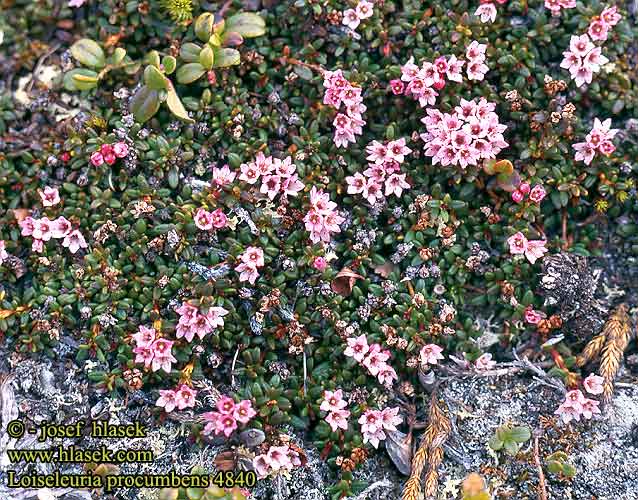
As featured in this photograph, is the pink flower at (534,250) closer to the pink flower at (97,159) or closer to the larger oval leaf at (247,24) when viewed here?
the larger oval leaf at (247,24)

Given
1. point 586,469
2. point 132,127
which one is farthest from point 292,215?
point 586,469

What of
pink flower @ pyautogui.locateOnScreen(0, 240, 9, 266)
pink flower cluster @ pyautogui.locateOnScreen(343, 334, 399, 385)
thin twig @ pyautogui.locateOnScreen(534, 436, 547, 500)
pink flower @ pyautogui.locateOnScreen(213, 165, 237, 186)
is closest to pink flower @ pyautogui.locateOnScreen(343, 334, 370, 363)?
pink flower cluster @ pyautogui.locateOnScreen(343, 334, 399, 385)

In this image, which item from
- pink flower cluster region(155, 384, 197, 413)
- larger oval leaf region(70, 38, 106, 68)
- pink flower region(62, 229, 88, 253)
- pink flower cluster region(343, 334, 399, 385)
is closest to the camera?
pink flower cluster region(155, 384, 197, 413)

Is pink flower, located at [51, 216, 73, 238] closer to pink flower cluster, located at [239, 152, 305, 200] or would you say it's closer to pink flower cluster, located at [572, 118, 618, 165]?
pink flower cluster, located at [239, 152, 305, 200]

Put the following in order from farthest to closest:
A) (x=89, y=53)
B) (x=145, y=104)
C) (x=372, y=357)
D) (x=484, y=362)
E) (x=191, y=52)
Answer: (x=89, y=53)
(x=191, y=52)
(x=145, y=104)
(x=484, y=362)
(x=372, y=357)

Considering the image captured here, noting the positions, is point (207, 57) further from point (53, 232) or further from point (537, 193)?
point (537, 193)

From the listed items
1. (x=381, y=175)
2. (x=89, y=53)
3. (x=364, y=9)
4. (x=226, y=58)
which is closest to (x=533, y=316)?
(x=381, y=175)

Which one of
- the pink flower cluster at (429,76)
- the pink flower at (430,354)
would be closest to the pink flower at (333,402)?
the pink flower at (430,354)
